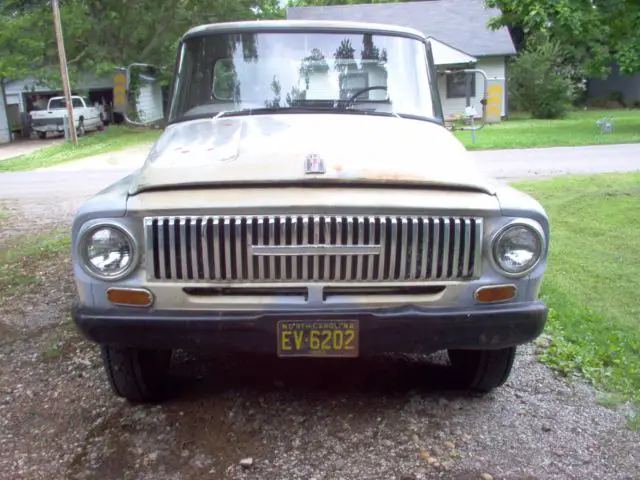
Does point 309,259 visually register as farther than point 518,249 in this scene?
No

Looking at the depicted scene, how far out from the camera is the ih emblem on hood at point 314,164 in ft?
10.8

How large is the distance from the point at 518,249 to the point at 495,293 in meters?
0.23

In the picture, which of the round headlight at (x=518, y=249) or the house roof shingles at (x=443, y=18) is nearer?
the round headlight at (x=518, y=249)

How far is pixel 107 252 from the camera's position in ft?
10.5

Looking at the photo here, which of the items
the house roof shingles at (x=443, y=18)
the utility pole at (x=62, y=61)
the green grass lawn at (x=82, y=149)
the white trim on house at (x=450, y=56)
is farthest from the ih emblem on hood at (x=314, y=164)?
the house roof shingles at (x=443, y=18)

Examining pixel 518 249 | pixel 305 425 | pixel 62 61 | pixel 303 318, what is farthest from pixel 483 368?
pixel 62 61

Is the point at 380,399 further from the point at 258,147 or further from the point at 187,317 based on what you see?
the point at 258,147

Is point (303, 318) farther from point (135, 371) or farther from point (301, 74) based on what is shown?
point (301, 74)

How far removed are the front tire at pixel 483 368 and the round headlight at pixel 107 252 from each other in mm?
1923

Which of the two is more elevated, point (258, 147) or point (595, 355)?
point (258, 147)

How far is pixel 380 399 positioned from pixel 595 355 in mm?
1587

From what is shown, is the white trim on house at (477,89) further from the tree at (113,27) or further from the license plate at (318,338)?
the license plate at (318,338)

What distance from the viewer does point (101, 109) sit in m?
33.6

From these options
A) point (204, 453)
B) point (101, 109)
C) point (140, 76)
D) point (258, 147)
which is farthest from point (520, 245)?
point (101, 109)
